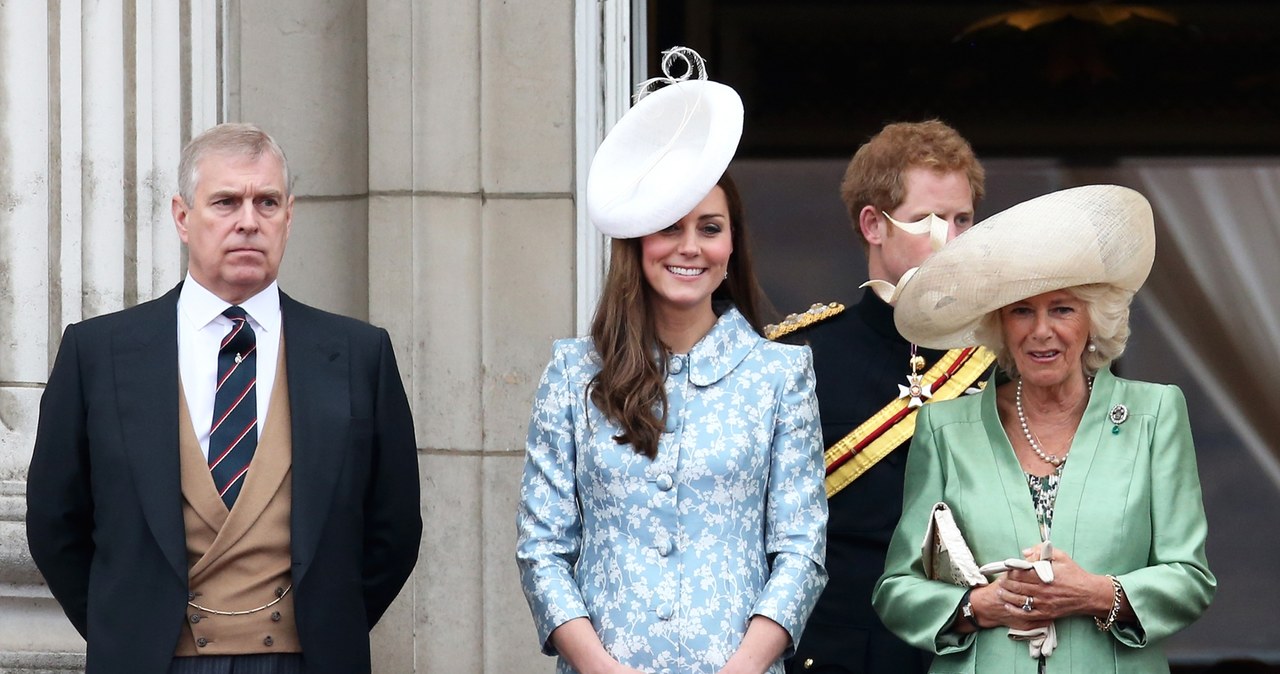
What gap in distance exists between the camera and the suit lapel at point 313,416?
315 centimetres

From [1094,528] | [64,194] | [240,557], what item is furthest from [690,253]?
[64,194]

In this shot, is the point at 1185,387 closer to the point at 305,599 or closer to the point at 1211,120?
the point at 1211,120

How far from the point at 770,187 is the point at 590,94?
Result: 2.32 m

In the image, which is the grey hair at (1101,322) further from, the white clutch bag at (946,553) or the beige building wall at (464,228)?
the beige building wall at (464,228)

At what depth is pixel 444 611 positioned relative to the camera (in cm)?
501

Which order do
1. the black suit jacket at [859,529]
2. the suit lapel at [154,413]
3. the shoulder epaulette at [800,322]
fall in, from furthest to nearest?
the shoulder epaulette at [800,322], the black suit jacket at [859,529], the suit lapel at [154,413]

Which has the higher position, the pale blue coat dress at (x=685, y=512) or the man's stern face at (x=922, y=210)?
the man's stern face at (x=922, y=210)

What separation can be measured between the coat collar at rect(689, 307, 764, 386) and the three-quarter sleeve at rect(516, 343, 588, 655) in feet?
0.72

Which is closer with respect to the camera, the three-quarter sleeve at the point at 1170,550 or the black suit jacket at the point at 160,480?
the three-quarter sleeve at the point at 1170,550

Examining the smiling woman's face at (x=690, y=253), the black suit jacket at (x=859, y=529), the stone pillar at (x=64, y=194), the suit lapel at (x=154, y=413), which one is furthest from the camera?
the stone pillar at (x=64, y=194)

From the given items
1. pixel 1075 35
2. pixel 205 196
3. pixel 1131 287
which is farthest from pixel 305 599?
pixel 1075 35

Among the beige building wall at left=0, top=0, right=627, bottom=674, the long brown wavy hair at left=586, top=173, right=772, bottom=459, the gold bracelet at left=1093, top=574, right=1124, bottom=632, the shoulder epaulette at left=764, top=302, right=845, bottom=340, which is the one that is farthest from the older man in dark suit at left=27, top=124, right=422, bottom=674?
the beige building wall at left=0, top=0, right=627, bottom=674

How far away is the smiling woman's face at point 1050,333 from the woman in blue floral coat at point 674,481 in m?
0.38

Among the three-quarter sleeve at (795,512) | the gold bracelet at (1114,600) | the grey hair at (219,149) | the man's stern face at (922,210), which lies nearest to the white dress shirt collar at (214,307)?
the grey hair at (219,149)
